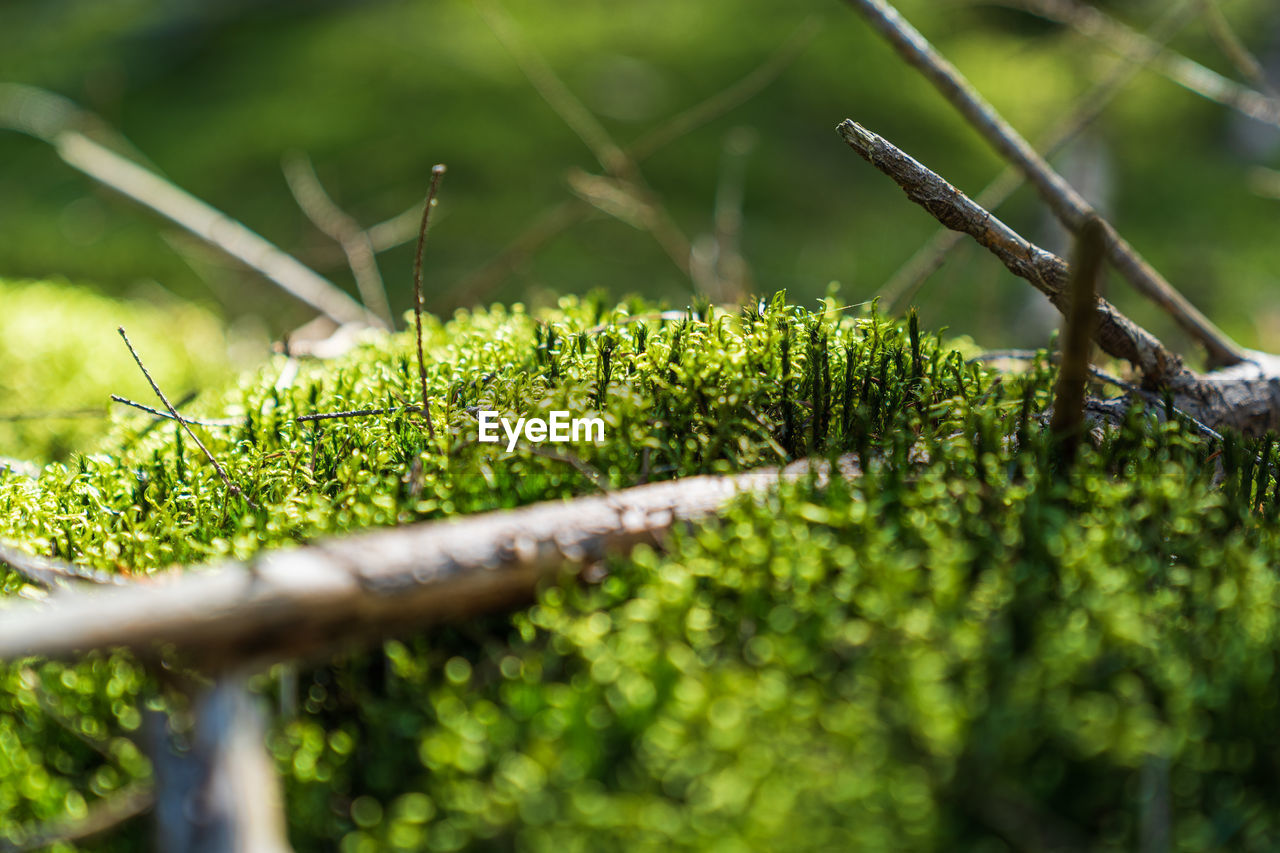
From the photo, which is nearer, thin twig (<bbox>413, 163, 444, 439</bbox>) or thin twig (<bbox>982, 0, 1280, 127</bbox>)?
thin twig (<bbox>413, 163, 444, 439</bbox>)

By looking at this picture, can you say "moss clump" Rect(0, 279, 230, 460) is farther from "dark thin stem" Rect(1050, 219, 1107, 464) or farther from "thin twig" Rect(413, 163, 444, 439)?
"dark thin stem" Rect(1050, 219, 1107, 464)

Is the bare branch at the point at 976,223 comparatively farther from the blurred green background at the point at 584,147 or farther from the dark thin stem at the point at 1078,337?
the blurred green background at the point at 584,147

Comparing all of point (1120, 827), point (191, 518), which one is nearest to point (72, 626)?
point (191, 518)

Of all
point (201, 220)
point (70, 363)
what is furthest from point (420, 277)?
point (201, 220)

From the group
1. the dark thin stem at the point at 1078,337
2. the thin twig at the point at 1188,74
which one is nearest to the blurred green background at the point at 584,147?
the thin twig at the point at 1188,74

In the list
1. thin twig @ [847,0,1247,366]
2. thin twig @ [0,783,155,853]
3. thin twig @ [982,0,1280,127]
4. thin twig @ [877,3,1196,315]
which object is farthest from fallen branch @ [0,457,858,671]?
thin twig @ [982,0,1280,127]

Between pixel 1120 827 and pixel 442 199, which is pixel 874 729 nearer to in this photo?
pixel 1120 827
